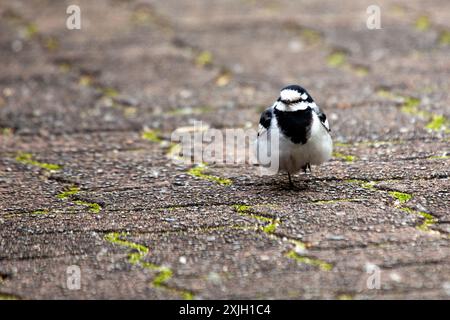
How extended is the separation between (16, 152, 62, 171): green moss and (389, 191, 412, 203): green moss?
2246 millimetres

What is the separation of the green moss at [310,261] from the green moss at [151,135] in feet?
7.37

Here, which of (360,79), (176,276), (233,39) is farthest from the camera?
(233,39)

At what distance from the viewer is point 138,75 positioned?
695cm

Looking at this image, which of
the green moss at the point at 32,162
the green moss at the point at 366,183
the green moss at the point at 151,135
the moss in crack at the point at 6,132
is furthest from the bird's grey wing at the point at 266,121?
the moss in crack at the point at 6,132

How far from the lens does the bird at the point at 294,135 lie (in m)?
4.09

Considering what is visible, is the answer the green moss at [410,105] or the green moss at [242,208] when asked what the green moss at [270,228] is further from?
the green moss at [410,105]

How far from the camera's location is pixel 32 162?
16.6ft

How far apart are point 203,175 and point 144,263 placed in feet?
4.45

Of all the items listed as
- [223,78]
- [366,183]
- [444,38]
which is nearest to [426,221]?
[366,183]

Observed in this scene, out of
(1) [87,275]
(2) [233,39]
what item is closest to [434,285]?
(1) [87,275]

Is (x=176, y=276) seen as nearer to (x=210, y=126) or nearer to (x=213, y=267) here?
(x=213, y=267)

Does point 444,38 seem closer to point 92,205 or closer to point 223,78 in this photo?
point 223,78

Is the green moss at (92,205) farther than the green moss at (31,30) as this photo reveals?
No
